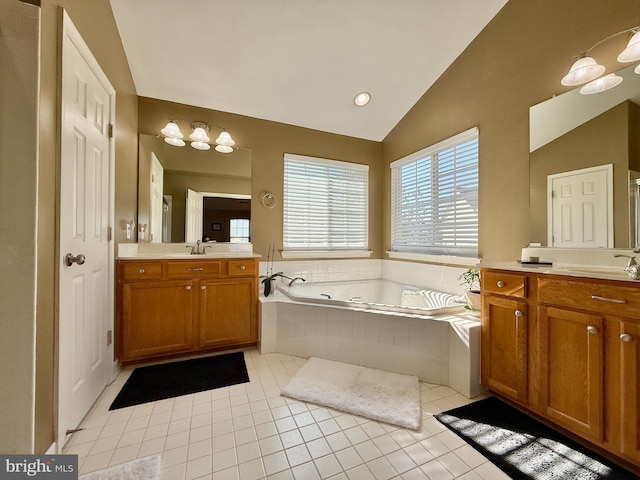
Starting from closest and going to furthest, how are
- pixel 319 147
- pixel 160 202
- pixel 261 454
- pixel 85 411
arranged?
pixel 261 454 < pixel 85 411 < pixel 160 202 < pixel 319 147

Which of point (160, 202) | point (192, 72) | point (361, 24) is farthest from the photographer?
point (160, 202)

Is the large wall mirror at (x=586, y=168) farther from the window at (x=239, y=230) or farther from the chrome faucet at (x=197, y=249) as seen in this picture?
the chrome faucet at (x=197, y=249)

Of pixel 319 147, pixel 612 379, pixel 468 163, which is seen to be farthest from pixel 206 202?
pixel 612 379


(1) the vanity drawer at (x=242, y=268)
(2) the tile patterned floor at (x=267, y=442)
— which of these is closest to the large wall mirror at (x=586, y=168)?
(2) the tile patterned floor at (x=267, y=442)

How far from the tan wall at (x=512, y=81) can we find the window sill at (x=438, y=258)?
5.2 inches

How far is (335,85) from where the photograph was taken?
9.04 feet

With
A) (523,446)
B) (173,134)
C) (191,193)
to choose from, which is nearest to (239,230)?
(191,193)

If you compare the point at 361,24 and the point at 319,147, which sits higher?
the point at 361,24

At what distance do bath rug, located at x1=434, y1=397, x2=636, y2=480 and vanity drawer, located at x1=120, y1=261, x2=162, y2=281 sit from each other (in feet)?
7.42

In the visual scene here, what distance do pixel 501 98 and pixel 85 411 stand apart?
3.70 m

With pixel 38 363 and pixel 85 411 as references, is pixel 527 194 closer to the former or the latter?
pixel 38 363

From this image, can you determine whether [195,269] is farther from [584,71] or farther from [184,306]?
[584,71]

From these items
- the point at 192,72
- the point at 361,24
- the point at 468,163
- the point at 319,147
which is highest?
the point at 361,24

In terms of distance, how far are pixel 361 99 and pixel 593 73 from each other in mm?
1865
